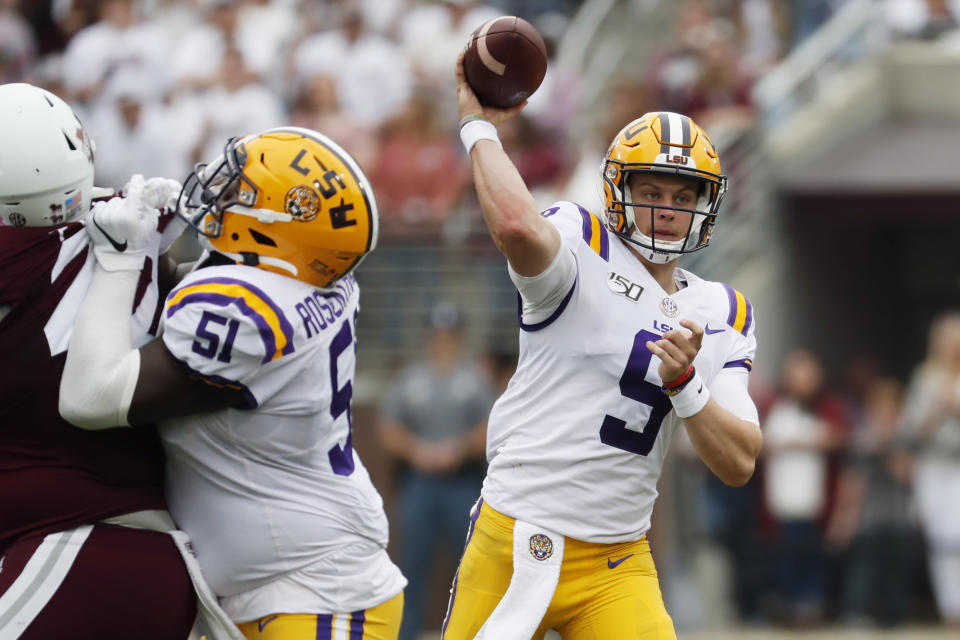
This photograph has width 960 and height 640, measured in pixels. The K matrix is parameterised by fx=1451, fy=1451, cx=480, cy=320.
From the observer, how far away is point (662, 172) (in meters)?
4.16

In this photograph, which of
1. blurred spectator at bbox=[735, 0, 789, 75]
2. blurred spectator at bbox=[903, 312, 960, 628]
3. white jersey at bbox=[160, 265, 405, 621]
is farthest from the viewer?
blurred spectator at bbox=[735, 0, 789, 75]

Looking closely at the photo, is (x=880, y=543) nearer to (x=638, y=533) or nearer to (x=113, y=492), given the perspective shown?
(x=638, y=533)

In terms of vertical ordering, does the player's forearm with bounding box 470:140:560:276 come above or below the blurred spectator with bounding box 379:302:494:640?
above

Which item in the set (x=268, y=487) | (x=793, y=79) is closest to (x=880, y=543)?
(x=793, y=79)

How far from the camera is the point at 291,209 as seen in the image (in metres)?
3.90

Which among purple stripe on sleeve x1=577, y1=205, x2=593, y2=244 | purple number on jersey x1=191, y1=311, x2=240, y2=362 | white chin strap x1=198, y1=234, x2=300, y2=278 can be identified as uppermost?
purple stripe on sleeve x1=577, y1=205, x2=593, y2=244

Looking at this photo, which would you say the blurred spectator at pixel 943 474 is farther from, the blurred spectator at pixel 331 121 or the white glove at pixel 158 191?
the white glove at pixel 158 191

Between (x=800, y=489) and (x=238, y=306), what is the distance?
6.38m

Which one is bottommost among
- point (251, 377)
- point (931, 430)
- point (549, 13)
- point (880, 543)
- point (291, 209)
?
point (880, 543)

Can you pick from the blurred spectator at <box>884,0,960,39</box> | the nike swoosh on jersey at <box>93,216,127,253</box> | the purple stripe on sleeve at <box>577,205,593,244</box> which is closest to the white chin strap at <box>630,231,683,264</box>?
the purple stripe on sleeve at <box>577,205,593,244</box>

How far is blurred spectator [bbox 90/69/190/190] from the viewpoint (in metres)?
9.80

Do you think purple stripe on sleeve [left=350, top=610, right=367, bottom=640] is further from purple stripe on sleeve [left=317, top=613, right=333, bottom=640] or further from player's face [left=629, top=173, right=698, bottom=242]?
player's face [left=629, top=173, right=698, bottom=242]

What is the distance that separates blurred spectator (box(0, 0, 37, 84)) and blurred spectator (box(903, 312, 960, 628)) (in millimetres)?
7094

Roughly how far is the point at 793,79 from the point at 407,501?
5.29 m
